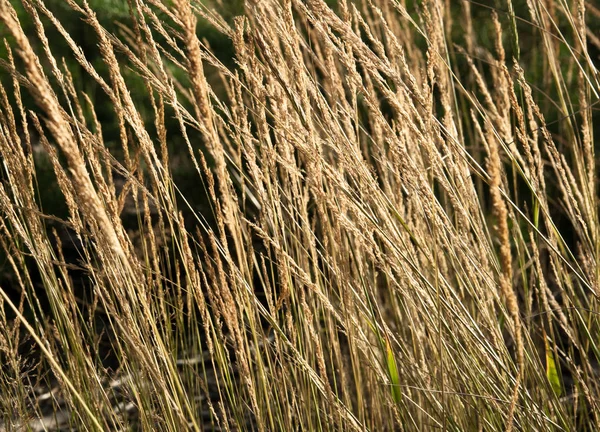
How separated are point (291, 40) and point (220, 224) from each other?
1.15 feet

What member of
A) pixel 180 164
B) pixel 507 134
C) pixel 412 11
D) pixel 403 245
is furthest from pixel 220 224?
pixel 412 11

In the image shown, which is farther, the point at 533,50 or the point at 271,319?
the point at 533,50

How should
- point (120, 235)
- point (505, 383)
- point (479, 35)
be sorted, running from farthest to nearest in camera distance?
point (479, 35), point (505, 383), point (120, 235)

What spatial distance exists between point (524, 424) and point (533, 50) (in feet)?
8.41

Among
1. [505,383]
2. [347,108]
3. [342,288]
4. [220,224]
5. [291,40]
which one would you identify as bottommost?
[505,383]

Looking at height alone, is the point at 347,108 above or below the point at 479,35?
above

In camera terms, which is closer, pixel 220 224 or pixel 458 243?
pixel 458 243

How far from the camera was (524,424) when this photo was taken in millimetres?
1340

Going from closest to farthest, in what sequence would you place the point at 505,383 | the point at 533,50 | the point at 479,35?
the point at 505,383 → the point at 533,50 → the point at 479,35

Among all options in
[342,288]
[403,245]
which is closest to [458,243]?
[403,245]

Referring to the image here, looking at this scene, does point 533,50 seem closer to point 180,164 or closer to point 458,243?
point 180,164

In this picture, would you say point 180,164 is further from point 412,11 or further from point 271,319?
A: point 271,319

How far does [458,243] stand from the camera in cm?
124

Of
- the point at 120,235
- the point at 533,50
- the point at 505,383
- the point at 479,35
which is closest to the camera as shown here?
the point at 120,235
